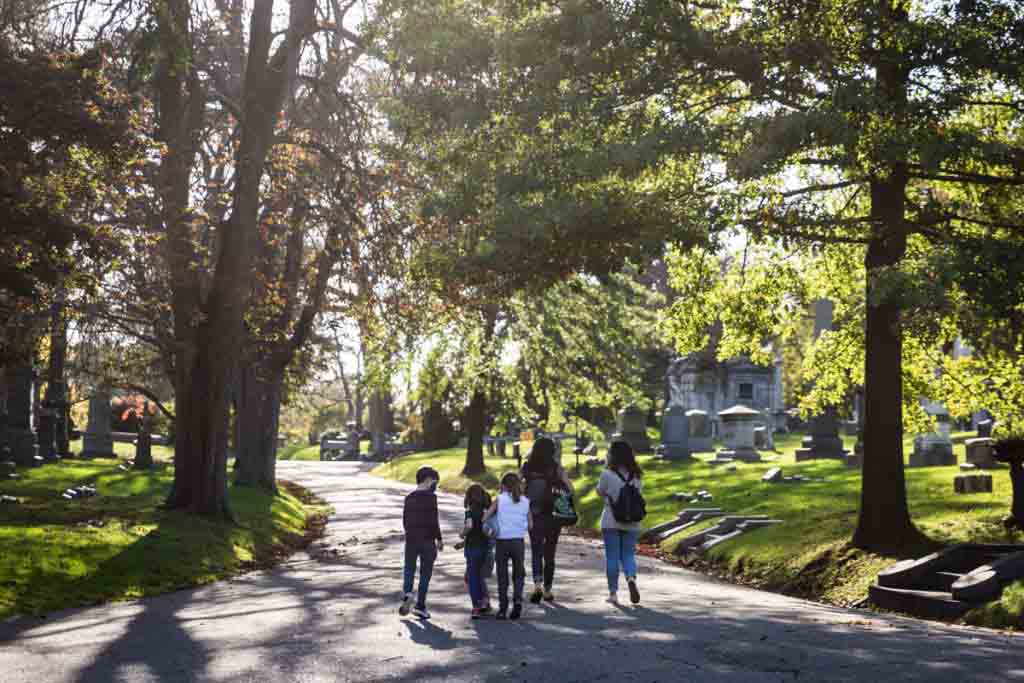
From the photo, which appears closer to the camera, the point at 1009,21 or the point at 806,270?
the point at 1009,21

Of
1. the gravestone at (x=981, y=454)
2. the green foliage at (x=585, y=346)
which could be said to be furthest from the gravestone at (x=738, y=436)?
the gravestone at (x=981, y=454)

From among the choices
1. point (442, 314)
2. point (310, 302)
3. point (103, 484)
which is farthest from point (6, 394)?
point (442, 314)

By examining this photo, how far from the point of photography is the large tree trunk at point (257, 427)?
3266 cm

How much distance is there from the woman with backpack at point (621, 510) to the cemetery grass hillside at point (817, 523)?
10.2 feet

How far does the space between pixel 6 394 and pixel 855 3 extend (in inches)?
1303

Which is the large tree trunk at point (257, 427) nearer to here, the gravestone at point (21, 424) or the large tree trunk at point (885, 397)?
the gravestone at point (21, 424)

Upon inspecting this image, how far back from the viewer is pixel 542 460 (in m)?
12.8

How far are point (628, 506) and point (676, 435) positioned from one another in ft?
96.9

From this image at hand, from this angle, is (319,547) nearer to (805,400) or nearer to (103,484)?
(805,400)

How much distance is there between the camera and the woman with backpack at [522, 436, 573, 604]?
501 inches

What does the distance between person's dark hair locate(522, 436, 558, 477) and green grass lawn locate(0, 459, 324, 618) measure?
5.06 m

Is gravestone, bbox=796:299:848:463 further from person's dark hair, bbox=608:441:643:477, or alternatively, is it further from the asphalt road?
person's dark hair, bbox=608:441:643:477

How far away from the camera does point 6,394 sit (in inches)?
1527

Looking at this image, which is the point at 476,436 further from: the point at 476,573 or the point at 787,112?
the point at 476,573
